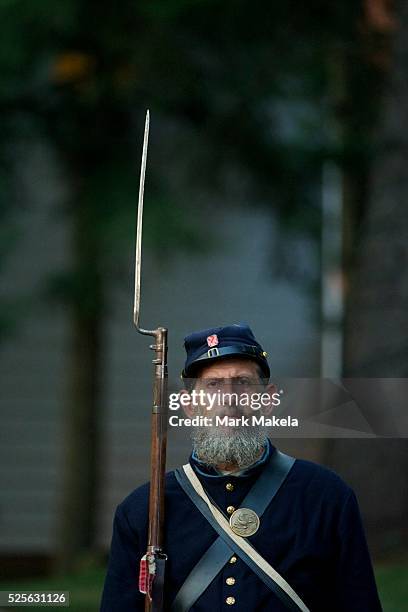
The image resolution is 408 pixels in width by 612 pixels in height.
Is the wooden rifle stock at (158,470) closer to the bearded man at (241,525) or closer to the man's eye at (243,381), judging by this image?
the bearded man at (241,525)

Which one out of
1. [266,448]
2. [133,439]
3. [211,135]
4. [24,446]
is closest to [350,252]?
[211,135]

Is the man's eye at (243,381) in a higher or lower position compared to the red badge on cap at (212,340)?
lower

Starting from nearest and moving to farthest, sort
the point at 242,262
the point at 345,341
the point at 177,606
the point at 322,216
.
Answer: the point at 177,606, the point at 345,341, the point at 322,216, the point at 242,262

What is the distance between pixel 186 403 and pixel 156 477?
0.19m

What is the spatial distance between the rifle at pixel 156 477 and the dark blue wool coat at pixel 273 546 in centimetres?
5

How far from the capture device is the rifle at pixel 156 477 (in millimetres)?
3244

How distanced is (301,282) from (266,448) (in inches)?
291

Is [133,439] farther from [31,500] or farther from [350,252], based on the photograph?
[350,252]

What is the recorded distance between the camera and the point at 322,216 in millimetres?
10234

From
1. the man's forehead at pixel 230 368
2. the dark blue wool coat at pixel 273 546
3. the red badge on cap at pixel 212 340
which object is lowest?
the dark blue wool coat at pixel 273 546

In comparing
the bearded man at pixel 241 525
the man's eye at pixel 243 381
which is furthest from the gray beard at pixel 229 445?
the man's eye at pixel 243 381

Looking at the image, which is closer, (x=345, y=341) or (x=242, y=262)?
(x=345, y=341)

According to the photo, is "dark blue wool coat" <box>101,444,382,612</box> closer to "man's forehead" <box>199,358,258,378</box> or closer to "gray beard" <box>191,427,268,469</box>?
"gray beard" <box>191,427,268,469</box>

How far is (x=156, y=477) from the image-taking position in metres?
3.31
